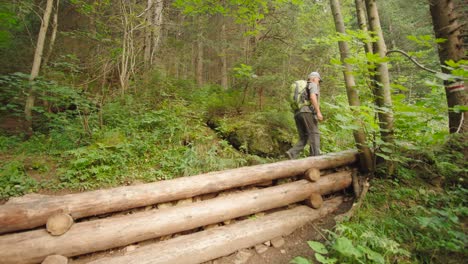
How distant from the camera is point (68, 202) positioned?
2.80 metres

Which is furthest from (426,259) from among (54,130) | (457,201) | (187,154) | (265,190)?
(54,130)

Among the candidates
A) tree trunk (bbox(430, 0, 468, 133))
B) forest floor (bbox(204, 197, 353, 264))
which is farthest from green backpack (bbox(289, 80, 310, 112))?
forest floor (bbox(204, 197, 353, 264))

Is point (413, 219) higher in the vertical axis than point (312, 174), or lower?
lower

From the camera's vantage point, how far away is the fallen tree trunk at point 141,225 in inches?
95.7

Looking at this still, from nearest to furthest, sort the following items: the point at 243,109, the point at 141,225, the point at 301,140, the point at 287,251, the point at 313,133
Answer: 1. the point at 141,225
2. the point at 287,251
3. the point at 313,133
4. the point at 301,140
5. the point at 243,109

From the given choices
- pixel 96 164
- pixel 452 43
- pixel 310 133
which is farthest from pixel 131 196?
pixel 452 43

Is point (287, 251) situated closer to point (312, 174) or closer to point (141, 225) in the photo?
point (312, 174)

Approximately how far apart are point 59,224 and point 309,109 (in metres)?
5.27

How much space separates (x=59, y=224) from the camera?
103 inches

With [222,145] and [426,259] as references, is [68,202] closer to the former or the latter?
[222,145]

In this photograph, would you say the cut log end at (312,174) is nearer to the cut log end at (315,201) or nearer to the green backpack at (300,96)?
the cut log end at (315,201)

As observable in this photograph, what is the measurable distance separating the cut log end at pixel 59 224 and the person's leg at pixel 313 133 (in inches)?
195

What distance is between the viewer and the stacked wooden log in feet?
8.37

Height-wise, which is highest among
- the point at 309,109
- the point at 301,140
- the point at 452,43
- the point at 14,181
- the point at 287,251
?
the point at 452,43
